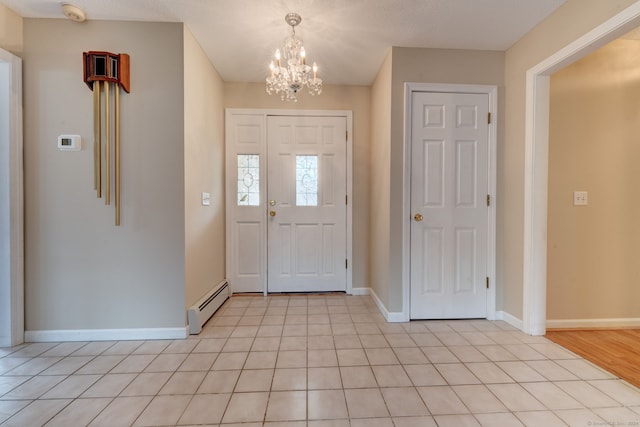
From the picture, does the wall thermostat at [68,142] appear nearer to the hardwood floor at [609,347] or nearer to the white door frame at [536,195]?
the white door frame at [536,195]

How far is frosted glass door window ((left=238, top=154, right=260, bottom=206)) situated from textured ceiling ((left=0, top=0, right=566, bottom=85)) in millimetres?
A: 1069

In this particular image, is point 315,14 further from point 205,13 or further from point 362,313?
point 362,313

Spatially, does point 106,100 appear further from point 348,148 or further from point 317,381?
point 317,381

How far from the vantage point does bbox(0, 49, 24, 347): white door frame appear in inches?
80.6

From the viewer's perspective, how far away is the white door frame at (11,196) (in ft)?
6.72

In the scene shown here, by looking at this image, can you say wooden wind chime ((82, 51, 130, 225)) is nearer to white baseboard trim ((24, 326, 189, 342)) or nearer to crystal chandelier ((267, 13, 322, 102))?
white baseboard trim ((24, 326, 189, 342))

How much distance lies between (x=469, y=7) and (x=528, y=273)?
2.04 metres

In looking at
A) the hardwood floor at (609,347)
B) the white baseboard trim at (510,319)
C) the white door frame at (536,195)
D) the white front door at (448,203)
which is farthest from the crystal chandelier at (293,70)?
the hardwood floor at (609,347)

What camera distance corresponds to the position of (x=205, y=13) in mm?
2078

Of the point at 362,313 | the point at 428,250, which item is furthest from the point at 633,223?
the point at 362,313

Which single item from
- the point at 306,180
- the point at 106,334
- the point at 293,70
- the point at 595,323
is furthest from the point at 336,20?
the point at 595,323

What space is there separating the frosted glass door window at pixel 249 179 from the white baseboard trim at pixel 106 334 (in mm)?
1546

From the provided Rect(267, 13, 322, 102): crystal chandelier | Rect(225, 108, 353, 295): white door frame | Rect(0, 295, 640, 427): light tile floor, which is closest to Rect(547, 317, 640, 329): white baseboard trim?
Rect(0, 295, 640, 427): light tile floor

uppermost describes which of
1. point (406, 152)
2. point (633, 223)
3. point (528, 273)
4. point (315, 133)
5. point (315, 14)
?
point (315, 14)
